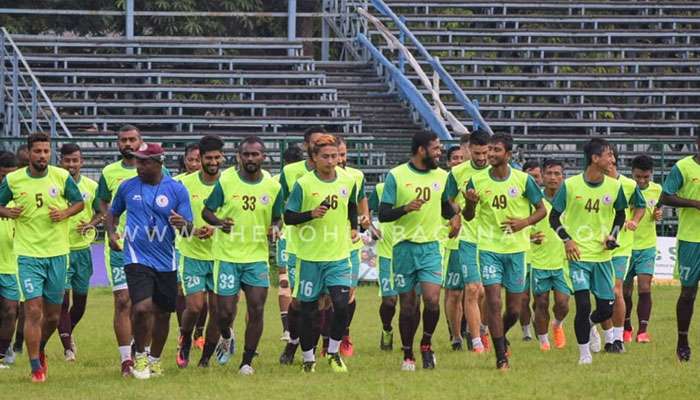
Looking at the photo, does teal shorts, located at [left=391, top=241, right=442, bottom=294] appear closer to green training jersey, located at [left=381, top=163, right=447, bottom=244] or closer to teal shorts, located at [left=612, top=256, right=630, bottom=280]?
green training jersey, located at [left=381, top=163, right=447, bottom=244]

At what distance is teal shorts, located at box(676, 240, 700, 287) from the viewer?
596 inches

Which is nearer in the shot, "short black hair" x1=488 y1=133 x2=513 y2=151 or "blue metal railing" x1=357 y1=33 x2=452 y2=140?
"short black hair" x1=488 y1=133 x2=513 y2=151

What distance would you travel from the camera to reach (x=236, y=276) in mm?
14633

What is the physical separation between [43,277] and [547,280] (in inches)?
252

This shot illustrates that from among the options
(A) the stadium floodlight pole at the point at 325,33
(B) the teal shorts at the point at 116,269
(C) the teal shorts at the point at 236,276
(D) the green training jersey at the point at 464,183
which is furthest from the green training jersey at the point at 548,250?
(A) the stadium floodlight pole at the point at 325,33

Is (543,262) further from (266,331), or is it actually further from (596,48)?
(596,48)

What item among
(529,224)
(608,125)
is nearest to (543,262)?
(529,224)

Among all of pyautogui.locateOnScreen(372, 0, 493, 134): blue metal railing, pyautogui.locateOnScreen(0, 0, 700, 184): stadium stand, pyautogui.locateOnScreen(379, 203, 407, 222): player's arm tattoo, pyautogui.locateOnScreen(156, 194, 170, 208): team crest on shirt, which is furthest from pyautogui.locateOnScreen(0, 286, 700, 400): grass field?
pyautogui.locateOnScreen(372, 0, 493, 134): blue metal railing

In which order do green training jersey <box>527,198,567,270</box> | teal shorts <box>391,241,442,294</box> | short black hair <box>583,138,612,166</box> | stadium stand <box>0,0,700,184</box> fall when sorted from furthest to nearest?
stadium stand <box>0,0,700,184</box> → green training jersey <box>527,198,567,270</box> → short black hair <box>583,138,612,166</box> → teal shorts <box>391,241,442,294</box>

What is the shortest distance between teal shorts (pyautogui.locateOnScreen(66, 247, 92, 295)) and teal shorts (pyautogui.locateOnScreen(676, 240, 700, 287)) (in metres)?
6.53

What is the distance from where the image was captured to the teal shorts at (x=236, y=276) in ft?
47.9

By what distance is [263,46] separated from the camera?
34.5m

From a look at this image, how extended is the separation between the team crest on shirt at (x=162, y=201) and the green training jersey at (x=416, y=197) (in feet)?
7.18

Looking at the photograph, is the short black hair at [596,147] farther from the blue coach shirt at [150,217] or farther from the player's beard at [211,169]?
the blue coach shirt at [150,217]
